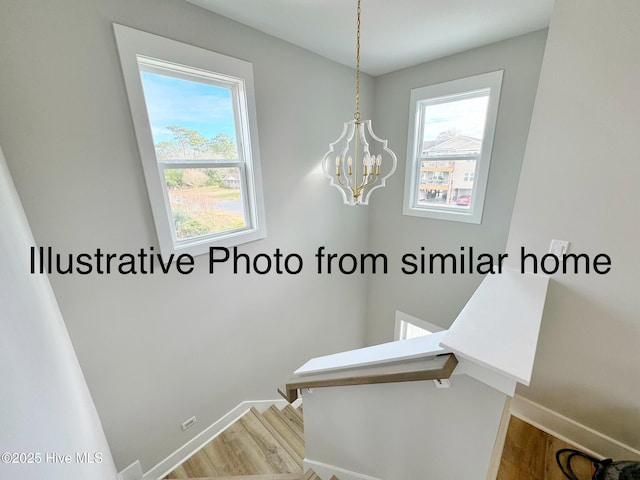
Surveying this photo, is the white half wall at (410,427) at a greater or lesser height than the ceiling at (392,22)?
lesser

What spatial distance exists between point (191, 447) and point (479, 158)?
11.8ft

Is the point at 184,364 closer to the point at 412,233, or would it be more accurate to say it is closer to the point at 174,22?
the point at 174,22

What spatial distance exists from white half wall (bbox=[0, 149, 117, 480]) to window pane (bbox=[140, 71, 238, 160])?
2.54 ft

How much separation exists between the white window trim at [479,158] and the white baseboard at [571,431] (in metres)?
1.62

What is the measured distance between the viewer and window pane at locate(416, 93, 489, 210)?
251 cm

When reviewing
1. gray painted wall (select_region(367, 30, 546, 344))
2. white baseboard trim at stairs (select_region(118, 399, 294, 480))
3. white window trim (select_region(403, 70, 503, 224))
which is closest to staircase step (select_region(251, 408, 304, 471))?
white baseboard trim at stairs (select_region(118, 399, 294, 480))

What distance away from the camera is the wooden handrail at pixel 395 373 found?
73cm

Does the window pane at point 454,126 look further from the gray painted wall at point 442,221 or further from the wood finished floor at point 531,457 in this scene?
the wood finished floor at point 531,457

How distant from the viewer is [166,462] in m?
1.99

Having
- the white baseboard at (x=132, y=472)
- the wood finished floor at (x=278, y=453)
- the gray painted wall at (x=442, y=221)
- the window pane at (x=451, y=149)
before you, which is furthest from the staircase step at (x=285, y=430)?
the window pane at (x=451, y=149)

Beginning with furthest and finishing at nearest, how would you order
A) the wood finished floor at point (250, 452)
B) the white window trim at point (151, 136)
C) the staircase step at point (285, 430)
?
1. the staircase step at point (285, 430)
2. the wood finished floor at point (250, 452)
3. the white window trim at point (151, 136)

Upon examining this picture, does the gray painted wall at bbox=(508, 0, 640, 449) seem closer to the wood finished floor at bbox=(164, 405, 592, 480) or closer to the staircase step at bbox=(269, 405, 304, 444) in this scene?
the wood finished floor at bbox=(164, 405, 592, 480)

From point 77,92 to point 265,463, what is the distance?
8.83ft

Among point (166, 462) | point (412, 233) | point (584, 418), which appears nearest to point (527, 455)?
point (584, 418)
